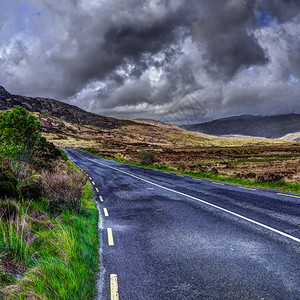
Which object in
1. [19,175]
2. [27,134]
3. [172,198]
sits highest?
[27,134]

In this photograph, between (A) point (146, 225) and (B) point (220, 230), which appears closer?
(B) point (220, 230)

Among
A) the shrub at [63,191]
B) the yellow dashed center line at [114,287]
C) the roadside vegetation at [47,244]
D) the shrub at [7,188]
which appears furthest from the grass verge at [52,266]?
the shrub at [63,191]

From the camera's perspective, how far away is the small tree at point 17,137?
1100 centimetres

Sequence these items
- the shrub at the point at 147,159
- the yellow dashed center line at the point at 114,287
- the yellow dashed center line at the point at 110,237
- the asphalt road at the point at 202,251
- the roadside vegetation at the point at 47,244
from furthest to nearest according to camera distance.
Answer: the shrub at the point at 147,159 < the yellow dashed center line at the point at 110,237 < the asphalt road at the point at 202,251 < the yellow dashed center line at the point at 114,287 < the roadside vegetation at the point at 47,244

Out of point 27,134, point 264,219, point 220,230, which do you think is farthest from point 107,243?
point 27,134

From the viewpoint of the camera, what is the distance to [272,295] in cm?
367

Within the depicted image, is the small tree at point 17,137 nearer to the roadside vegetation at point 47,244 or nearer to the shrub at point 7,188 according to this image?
the roadside vegetation at point 47,244

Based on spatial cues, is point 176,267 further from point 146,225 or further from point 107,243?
point 146,225

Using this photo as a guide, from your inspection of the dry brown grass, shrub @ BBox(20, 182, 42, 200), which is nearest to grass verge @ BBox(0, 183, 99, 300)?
shrub @ BBox(20, 182, 42, 200)

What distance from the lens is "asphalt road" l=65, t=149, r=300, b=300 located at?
3.93 m

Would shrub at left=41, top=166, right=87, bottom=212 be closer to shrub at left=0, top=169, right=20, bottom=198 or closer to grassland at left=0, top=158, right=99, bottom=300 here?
shrub at left=0, top=169, right=20, bottom=198

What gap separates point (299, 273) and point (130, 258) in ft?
11.9

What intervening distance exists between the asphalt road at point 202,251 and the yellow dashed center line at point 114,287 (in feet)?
0.05

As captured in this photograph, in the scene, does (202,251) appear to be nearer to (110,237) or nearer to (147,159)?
(110,237)
